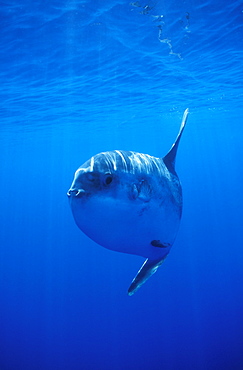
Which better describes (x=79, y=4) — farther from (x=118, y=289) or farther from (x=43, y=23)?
(x=118, y=289)

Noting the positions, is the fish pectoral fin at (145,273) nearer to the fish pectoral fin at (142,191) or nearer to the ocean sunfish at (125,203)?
the ocean sunfish at (125,203)

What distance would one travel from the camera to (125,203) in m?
2.07

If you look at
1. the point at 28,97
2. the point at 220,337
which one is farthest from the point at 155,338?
the point at 28,97

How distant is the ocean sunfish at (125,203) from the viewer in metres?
1.93

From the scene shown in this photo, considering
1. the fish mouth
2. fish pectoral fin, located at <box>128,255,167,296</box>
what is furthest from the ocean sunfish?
fish pectoral fin, located at <box>128,255,167,296</box>

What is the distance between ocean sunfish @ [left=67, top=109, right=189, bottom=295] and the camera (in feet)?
6.34

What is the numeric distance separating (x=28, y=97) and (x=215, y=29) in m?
11.0

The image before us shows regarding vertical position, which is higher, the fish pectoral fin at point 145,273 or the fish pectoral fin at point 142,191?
the fish pectoral fin at point 142,191

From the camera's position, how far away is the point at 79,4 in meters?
7.50

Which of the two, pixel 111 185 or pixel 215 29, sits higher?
pixel 215 29

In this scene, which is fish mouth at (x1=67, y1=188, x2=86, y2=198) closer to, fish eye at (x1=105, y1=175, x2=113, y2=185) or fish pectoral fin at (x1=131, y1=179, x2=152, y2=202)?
fish eye at (x1=105, y1=175, x2=113, y2=185)

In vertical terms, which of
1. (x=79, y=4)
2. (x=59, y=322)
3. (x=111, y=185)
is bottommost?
(x=59, y=322)

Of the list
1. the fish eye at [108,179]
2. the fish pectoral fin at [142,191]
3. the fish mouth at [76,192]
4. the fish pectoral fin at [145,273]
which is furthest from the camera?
the fish pectoral fin at [145,273]

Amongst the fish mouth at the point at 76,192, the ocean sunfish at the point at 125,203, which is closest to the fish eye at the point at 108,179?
the ocean sunfish at the point at 125,203
